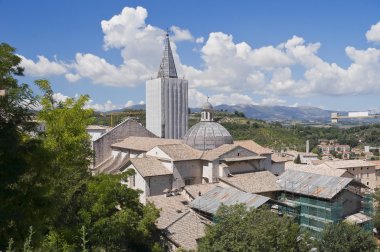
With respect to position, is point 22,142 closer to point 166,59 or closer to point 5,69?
point 5,69

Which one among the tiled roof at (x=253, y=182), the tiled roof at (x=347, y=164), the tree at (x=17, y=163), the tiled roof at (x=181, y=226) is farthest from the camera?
the tiled roof at (x=347, y=164)

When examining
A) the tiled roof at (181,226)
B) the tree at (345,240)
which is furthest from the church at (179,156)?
the tree at (345,240)

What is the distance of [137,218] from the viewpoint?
21.0 metres

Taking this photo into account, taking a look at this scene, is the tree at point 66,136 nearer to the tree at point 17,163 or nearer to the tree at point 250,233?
the tree at point 17,163

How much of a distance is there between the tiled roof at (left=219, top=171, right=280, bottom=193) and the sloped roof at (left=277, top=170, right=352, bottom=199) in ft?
2.69

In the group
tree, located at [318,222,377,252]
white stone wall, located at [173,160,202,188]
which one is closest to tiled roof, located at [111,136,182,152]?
white stone wall, located at [173,160,202,188]

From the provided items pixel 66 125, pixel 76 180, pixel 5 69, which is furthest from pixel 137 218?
pixel 5 69

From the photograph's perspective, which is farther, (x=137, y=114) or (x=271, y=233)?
(x=137, y=114)

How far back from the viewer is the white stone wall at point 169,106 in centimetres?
6266

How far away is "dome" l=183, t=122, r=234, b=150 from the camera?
38.7m

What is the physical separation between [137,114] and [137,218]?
3820 inches

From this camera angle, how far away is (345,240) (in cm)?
2244

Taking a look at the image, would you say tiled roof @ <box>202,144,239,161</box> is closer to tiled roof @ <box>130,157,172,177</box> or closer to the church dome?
the church dome

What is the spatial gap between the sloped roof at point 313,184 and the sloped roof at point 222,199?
529cm
